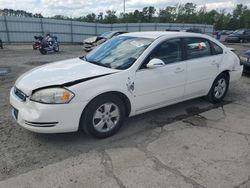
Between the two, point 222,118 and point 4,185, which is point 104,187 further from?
point 222,118

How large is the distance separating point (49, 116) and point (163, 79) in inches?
78.7

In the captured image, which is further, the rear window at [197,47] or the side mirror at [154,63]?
the rear window at [197,47]

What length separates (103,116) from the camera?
3.74 meters

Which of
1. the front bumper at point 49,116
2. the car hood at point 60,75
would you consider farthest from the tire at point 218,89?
the front bumper at point 49,116

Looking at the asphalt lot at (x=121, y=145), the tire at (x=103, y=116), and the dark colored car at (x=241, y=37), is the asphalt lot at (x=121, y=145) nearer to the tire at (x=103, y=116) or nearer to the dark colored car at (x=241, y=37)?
the tire at (x=103, y=116)

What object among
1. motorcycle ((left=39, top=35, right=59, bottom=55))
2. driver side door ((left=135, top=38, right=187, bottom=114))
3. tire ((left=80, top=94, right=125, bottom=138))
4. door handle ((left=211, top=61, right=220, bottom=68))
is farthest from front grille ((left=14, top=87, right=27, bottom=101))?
motorcycle ((left=39, top=35, right=59, bottom=55))

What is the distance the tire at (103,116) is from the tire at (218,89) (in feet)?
8.01

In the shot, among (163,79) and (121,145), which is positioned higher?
(163,79)

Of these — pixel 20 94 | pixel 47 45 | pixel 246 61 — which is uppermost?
pixel 20 94

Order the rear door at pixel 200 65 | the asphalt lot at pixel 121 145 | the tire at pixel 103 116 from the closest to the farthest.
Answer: the asphalt lot at pixel 121 145 < the tire at pixel 103 116 < the rear door at pixel 200 65

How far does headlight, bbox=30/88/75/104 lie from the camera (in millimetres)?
3297

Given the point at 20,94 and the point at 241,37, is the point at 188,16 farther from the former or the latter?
the point at 20,94

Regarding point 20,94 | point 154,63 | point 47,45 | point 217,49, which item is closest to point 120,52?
point 154,63

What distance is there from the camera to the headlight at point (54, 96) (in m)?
3.30
